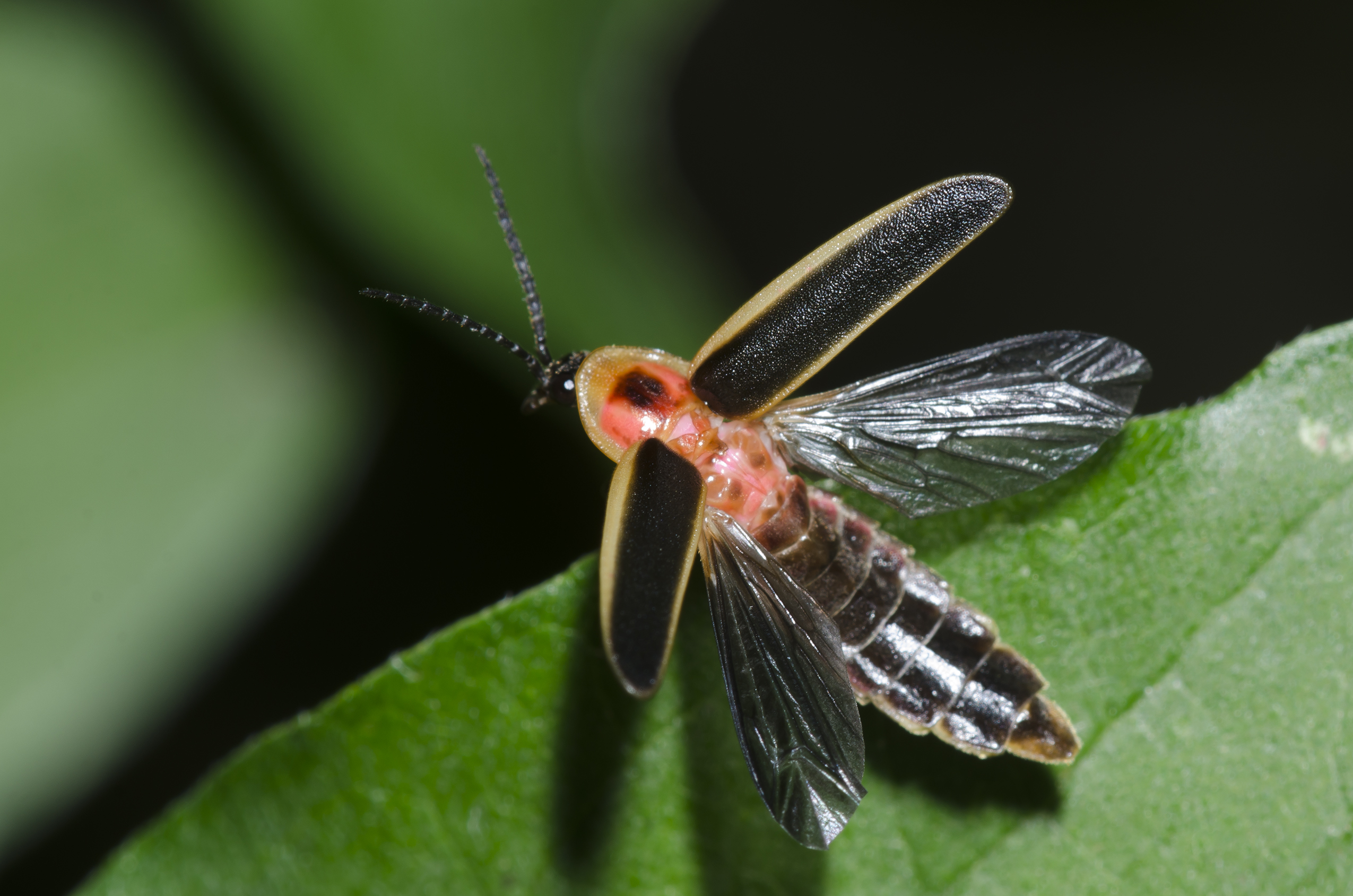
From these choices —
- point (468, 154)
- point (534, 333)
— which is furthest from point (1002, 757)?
point (468, 154)

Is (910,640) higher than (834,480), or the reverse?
(834,480)

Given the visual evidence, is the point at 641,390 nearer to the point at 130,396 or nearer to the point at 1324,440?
the point at 1324,440

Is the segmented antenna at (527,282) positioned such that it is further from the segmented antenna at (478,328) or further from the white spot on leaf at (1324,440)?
the white spot on leaf at (1324,440)

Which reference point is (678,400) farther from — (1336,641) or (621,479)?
(1336,641)

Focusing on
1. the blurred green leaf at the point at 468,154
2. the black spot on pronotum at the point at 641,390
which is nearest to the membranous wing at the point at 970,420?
the black spot on pronotum at the point at 641,390

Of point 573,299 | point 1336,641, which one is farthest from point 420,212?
point 1336,641

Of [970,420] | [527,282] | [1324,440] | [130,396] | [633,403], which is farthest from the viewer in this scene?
[130,396]
